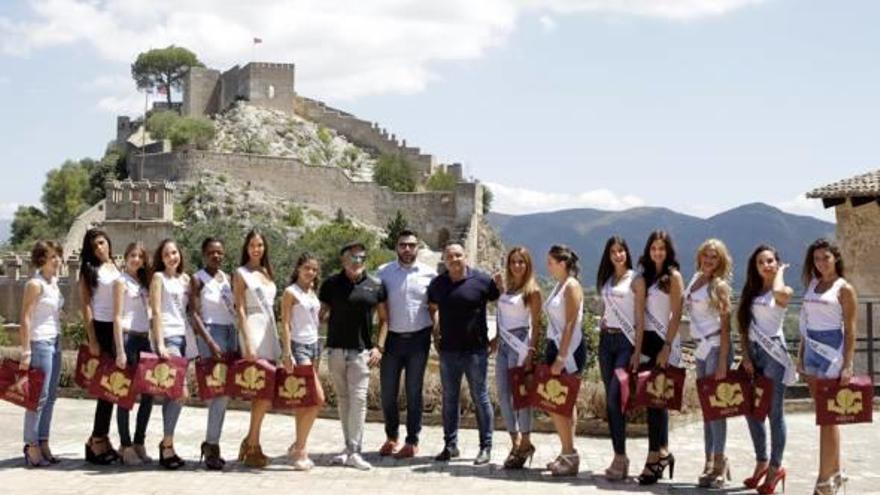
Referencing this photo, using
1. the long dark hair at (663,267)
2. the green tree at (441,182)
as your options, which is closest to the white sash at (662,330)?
the long dark hair at (663,267)

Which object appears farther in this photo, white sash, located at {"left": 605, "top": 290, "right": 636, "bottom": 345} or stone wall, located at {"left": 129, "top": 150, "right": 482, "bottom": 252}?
stone wall, located at {"left": 129, "top": 150, "right": 482, "bottom": 252}

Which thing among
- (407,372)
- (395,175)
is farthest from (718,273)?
(395,175)

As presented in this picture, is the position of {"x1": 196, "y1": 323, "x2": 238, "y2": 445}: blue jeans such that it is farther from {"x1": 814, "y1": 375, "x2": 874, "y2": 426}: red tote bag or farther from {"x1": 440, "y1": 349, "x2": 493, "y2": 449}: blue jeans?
{"x1": 814, "y1": 375, "x2": 874, "y2": 426}: red tote bag

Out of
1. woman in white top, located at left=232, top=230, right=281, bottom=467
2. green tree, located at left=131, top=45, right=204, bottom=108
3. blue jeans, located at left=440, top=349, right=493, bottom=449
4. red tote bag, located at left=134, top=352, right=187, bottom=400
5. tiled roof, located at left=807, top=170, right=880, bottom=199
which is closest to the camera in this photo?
red tote bag, located at left=134, top=352, right=187, bottom=400

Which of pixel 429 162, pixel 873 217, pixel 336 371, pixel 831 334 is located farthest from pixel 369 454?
pixel 429 162

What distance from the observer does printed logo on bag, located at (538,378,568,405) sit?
9234mm

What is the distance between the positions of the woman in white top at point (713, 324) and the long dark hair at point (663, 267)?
20cm

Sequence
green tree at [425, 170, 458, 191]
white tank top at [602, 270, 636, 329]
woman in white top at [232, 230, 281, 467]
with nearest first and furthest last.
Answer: white tank top at [602, 270, 636, 329], woman in white top at [232, 230, 281, 467], green tree at [425, 170, 458, 191]

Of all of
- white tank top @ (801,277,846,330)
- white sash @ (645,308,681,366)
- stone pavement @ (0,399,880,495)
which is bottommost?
Answer: stone pavement @ (0,399,880,495)

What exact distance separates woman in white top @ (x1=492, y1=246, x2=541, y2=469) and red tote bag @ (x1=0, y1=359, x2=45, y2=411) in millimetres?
4032

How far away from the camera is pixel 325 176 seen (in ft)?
204

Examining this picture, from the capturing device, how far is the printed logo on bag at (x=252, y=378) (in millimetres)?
9336

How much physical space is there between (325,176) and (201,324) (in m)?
53.1

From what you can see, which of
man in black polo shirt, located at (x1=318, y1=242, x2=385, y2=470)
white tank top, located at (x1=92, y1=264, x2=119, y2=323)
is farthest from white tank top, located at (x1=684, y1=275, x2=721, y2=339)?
white tank top, located at (x1=92, y1=264, x2=119, y2=323)
